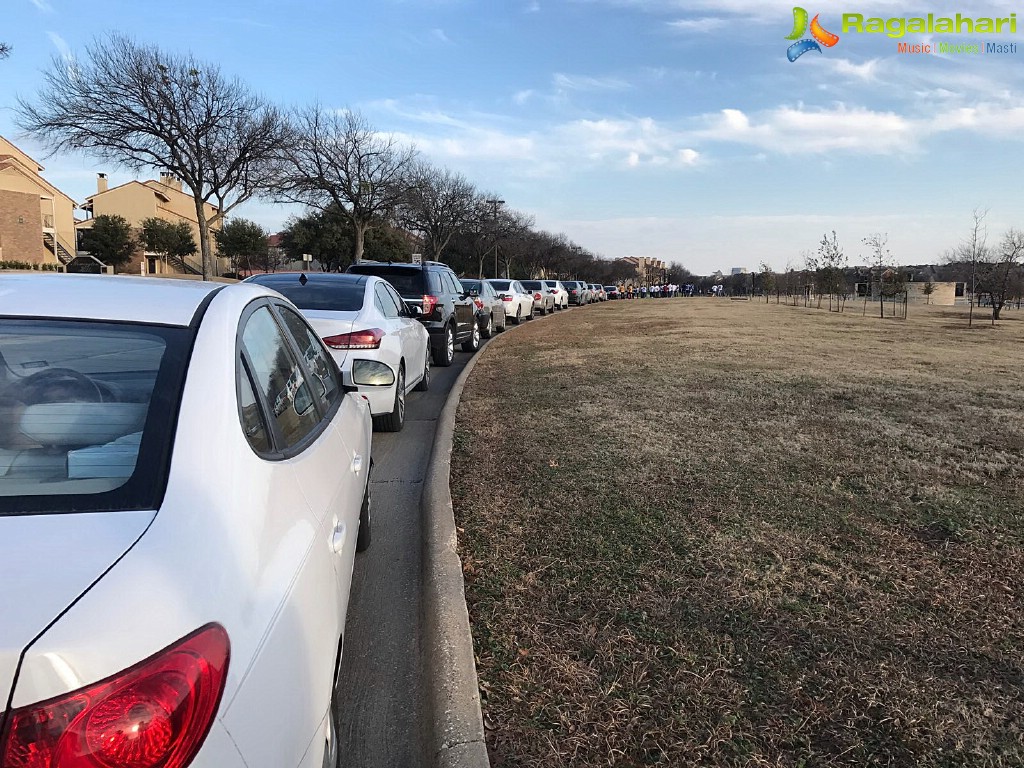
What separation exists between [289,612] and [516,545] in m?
2.44

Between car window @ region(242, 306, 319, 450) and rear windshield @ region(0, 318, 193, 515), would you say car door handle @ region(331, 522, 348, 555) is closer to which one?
car window @ region(242, 306, 319, 450)

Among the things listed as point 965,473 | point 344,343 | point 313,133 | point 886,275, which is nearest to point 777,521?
point 965,473

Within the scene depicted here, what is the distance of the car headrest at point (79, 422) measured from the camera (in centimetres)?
176

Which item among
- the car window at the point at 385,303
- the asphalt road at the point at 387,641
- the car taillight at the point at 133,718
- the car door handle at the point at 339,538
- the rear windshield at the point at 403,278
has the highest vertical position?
the rear windshield at the point at 403,278

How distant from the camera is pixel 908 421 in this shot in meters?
6.84

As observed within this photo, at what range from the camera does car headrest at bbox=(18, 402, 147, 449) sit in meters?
1.76

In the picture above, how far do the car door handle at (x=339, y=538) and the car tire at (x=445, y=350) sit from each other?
9.45 metres

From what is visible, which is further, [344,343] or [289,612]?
[344,343]

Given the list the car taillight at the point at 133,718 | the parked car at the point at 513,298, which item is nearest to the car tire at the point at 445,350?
the car taillight at the point at 133,718

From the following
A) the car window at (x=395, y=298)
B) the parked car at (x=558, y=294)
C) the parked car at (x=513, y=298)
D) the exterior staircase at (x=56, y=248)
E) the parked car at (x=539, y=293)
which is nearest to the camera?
the car window at (x=395, y=298)

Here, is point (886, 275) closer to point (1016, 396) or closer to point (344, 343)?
point (1016, 396)

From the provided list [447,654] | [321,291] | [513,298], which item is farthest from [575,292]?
[447,654]

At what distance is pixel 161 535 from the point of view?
135 cm

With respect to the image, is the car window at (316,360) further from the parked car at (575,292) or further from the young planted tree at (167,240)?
the young planted tree at (167,240)
